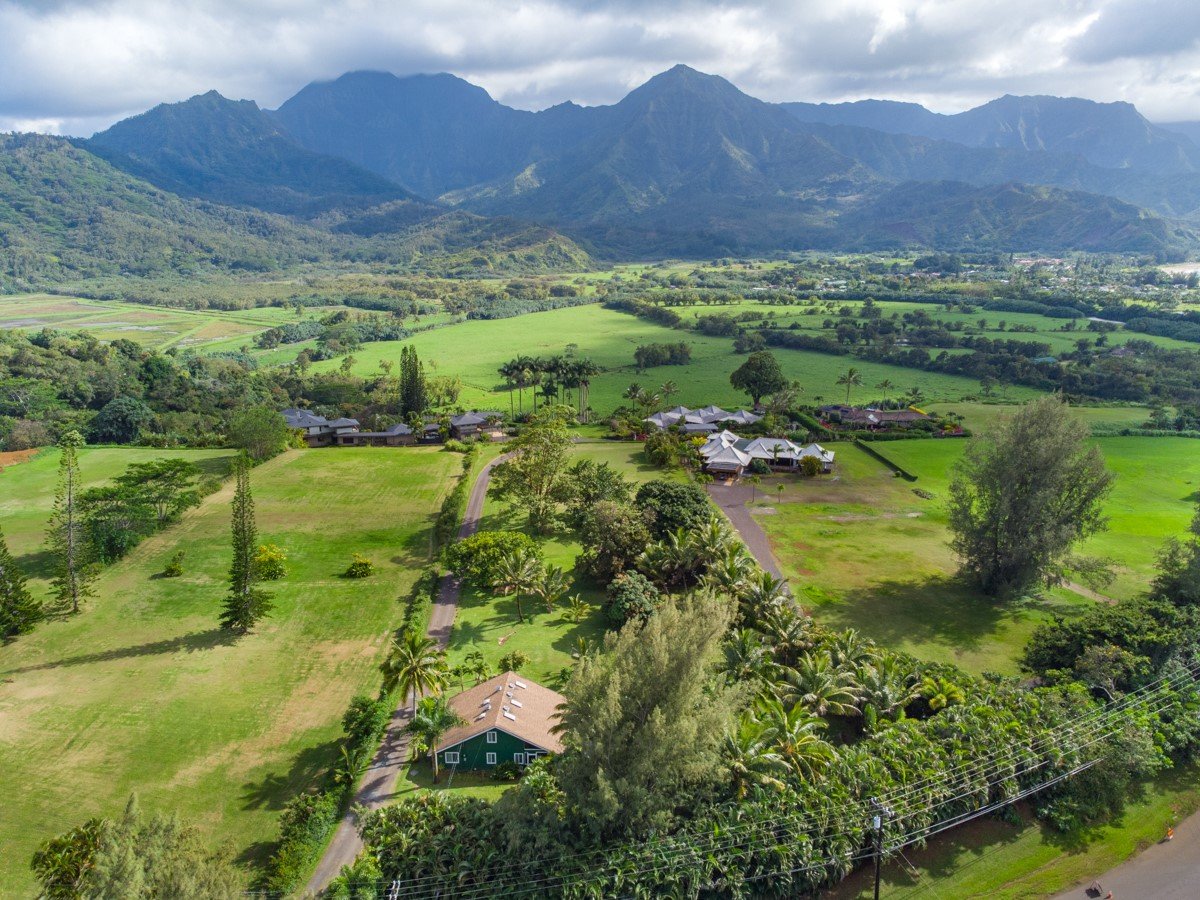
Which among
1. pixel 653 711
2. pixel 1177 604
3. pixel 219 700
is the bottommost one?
pixel 219 700

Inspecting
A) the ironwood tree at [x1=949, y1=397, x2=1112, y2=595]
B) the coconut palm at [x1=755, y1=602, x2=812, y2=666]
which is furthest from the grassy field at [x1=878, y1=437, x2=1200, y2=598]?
the coconut palm at [x1=755, y1=602, x2=812, y2=666]

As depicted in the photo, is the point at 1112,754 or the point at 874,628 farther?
the point at 874,628

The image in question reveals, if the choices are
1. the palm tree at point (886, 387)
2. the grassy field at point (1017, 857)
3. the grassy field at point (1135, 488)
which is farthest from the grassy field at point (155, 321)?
the grassy field at point (1017, 857)

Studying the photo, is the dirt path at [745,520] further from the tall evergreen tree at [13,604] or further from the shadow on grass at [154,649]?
the tall evergreen tree at [13,604]

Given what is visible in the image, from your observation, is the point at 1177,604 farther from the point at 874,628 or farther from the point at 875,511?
the point at 875,511

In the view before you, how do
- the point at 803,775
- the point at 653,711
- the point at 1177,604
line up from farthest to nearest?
the point at 1177,604, the point at 803,775, the point at 653,711

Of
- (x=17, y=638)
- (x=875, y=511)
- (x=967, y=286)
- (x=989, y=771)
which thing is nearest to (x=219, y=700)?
(x=17, y=638)

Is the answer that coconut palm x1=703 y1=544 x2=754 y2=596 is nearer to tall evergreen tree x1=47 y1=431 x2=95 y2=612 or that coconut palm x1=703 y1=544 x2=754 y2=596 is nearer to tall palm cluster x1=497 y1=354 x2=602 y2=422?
tall evergreen tree x1=47 y1=431 x2=95 y2=612

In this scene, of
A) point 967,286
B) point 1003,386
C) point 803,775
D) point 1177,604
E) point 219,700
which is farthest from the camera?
point 967,286
